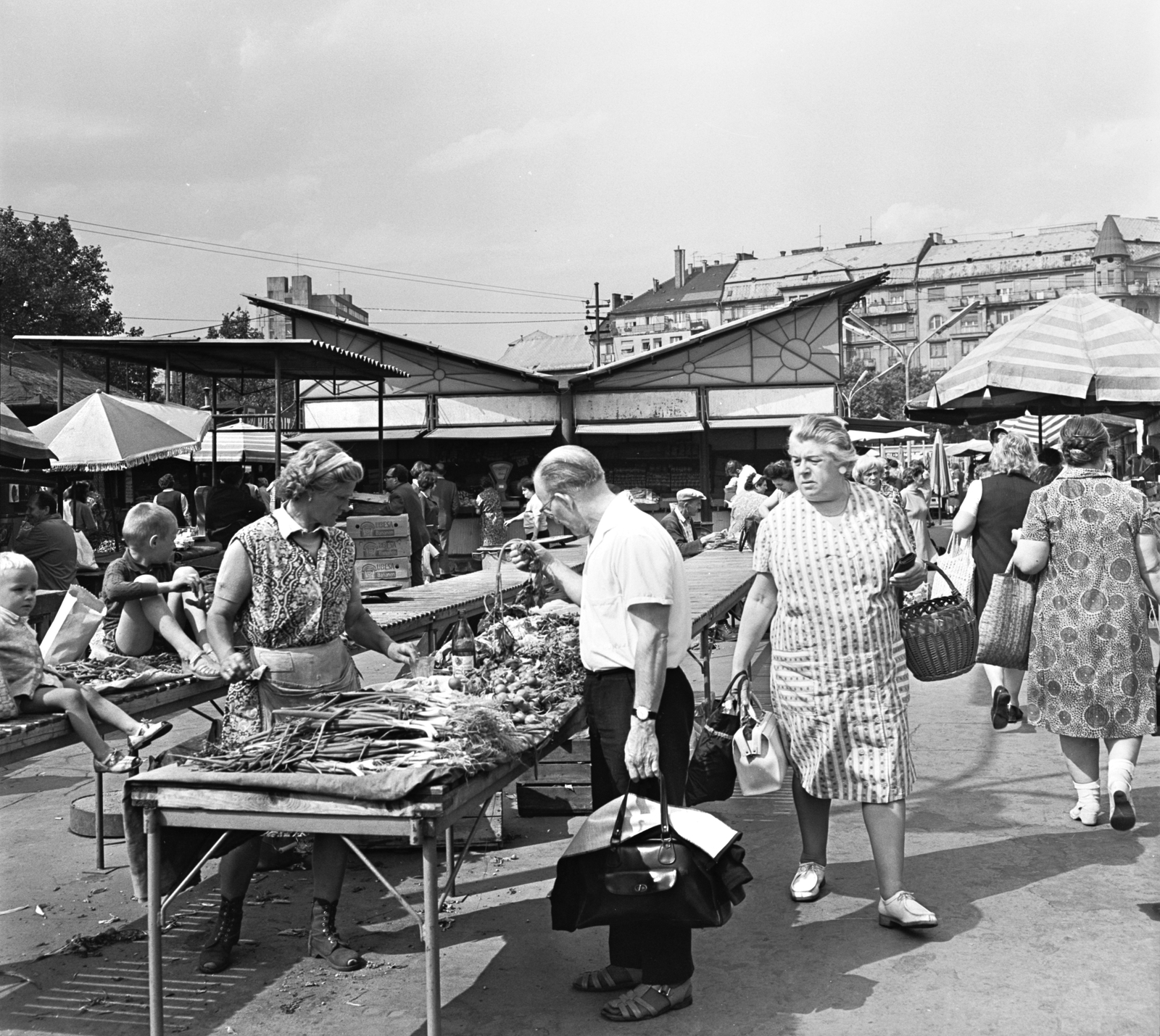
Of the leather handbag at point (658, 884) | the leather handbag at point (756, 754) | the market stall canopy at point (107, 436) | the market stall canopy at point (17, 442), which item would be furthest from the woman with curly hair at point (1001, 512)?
the market stall canopy at point (107, 436)

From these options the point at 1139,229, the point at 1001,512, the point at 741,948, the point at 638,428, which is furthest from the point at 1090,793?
the point at 1139,229

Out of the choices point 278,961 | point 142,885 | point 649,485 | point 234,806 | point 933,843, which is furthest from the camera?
point 649,485

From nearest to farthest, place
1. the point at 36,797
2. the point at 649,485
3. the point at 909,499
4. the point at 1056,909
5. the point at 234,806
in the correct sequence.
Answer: the point at 234,806 < the point at 1056,909 < the point at 36,797 < the point at 909,499 < the point at 649,485

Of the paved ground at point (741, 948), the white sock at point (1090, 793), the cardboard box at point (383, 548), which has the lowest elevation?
the paved ground at point (741, 948)

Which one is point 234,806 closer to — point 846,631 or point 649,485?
point 846,631

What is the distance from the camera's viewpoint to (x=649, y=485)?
96.7ft

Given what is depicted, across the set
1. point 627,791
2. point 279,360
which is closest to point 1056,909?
point 627,791

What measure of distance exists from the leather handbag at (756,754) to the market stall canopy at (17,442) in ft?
28.4

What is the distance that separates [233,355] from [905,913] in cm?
1256

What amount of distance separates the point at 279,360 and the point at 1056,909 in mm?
12190

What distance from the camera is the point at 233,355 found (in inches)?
594

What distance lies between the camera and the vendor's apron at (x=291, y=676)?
14.2 ft

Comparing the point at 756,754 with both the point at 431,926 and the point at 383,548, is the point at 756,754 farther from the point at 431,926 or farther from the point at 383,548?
the point at 383,548

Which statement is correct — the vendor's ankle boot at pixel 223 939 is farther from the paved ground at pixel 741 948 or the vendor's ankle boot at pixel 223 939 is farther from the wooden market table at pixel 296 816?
the wooden market table at pixel 296 816
